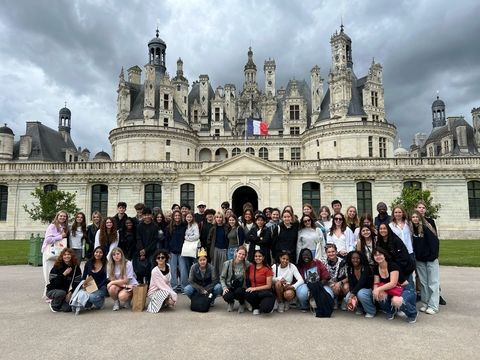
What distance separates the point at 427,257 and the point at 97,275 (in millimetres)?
7075

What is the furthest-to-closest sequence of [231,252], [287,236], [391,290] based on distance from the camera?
1. [231,252]
2. [287,236]
3. [391,290]

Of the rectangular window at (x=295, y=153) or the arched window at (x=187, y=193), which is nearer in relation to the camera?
the arched window at (x=187, y=193)

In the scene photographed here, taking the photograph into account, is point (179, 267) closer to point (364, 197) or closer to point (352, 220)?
point (352, 220)

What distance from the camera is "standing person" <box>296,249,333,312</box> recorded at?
722cm

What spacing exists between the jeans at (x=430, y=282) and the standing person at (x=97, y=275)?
689cm

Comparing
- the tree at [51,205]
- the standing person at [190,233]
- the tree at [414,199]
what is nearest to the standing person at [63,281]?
the standing person at [190,233]

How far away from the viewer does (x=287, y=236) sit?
25.8 ft

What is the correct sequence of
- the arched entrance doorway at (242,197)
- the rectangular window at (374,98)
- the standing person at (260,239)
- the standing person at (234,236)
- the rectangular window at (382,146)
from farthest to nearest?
the rectangular window at (374,98) → the rectangular window at (382,146) → the arched entrance doorway at (242,197) → the standing person at (234,236) → the standing person at (260,239)

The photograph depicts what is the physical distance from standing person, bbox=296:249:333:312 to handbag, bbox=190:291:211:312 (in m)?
1.89

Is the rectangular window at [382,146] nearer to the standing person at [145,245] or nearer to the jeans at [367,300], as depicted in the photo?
the jeans at [367,300]

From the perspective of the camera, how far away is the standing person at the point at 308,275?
7.22 metres

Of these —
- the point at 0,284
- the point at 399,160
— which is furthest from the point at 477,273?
the point at 399,160

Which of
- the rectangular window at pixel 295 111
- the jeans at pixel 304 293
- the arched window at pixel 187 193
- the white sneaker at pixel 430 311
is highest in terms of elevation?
the rectangular window at pixel 295 111

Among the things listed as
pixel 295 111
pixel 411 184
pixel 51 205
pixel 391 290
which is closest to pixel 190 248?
pixel 391 290
